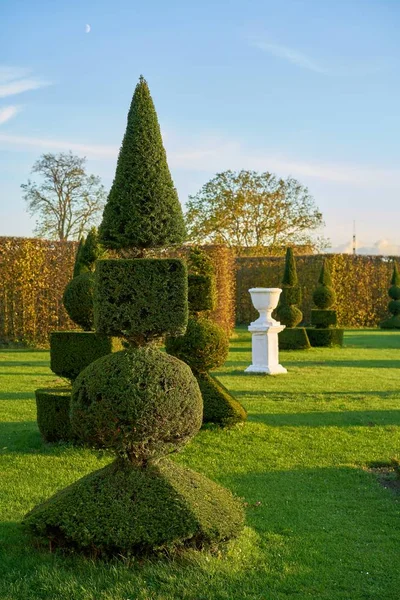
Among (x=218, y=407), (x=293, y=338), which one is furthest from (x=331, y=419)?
(x=293, y=338)

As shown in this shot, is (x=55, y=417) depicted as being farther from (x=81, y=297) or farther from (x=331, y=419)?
(x=331, y=419)

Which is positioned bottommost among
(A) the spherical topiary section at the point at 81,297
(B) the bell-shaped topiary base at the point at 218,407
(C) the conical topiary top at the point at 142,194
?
(B) the bell-shaped topiary base at the point at 218,407

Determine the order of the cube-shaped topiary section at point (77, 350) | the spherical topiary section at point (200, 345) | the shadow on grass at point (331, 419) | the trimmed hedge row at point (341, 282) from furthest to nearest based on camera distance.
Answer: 1. the trimmed hedge row at point (341, 282)
2. the shadow on grass at point (331, 419)
3. the spherical topiary section at point (200, 345)
4. the cube-shaped topiary section at point (77, 350)

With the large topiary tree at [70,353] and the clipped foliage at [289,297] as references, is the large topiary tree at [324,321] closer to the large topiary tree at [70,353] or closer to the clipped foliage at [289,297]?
the clipped foliage at [289,297]

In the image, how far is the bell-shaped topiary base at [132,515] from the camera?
417 centimetres

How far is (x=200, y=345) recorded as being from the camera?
8391mm

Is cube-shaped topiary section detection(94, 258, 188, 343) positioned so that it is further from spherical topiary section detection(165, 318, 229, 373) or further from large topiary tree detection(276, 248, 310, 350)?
large topiary tree detection(276, 248, 310, 350)

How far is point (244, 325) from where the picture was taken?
2816cm

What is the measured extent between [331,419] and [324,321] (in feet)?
37.9

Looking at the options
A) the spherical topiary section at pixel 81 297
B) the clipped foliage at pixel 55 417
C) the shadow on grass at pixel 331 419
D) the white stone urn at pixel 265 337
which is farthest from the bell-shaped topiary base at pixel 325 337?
the clipped foliage at pixel 55 417

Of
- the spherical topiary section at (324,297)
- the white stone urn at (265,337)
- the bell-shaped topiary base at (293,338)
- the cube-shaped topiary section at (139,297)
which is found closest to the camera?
the cube-shaped topiary section at (139,297)

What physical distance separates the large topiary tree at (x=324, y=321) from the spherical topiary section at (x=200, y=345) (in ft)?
38.9

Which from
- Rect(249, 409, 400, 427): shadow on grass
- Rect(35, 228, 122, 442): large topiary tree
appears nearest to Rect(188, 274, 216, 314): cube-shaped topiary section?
Rect(35, 228, 122, 442): large topiary tree

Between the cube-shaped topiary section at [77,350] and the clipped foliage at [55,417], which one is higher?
the cube-shaped topiary section at [77,350]
